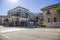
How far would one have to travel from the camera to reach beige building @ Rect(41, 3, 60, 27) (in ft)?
132

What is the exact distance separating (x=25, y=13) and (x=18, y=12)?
14.5 feet

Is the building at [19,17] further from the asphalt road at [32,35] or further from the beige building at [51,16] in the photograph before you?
the asphalt road at [32,35]

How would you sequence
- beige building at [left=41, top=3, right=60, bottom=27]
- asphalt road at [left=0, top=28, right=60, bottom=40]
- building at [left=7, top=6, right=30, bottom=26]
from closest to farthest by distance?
asphalt road at [left=0, top=28, right=60, bottom=40], beige building at [left=41, top=3, right=60, bottom=27], building at [left=7, top=6, right=30, bottom=26]

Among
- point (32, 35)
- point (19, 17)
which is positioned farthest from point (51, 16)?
point (19, 17)

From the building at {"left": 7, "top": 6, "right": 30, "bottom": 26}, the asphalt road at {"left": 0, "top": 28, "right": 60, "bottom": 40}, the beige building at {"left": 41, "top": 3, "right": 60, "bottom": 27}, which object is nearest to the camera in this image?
the asphalt road at {"left": 0, "top": 28, "right": 60, "bottom": 40}

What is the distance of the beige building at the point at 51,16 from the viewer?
40.3 metres

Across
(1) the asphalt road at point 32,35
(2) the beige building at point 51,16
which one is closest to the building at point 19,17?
(2) the beige building at point 51,16

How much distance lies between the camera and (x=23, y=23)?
69.8 m

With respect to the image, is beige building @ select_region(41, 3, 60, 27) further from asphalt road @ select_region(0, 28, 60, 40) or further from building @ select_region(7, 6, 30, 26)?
building @ select_region(7, 6, 30, 26)

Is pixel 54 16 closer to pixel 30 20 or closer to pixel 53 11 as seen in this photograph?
pixel 53 11

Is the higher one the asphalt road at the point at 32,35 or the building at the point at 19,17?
the building at the point at 19,17

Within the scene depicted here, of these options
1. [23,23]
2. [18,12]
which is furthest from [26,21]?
[18,12]

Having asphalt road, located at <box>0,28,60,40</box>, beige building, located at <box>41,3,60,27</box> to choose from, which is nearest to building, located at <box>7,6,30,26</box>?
beige building, located at <box>41,3,60,27</box>

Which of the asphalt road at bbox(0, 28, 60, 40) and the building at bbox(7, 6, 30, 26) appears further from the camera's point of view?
the building at bbox(7, 6, 30, 26)
